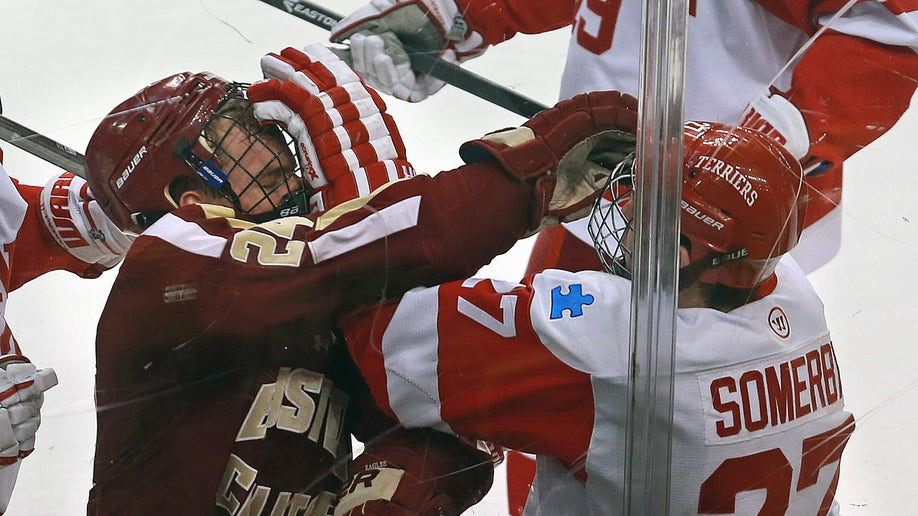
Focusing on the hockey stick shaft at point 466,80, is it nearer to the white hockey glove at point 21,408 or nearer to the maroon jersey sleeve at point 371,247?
the maroon jersey sleeve at point 371,247

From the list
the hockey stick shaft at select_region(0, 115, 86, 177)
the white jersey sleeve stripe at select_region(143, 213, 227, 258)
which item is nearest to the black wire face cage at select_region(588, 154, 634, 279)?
the white jersey sleeve stripe at select_region(143, 213, 227, 258)

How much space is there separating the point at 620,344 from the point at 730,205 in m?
0.11

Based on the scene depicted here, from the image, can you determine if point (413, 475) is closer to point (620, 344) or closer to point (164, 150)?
point (620, 344)

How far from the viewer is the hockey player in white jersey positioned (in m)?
0.56

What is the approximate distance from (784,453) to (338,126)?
357 mm

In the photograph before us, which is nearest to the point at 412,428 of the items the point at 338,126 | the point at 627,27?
the point at 338,126

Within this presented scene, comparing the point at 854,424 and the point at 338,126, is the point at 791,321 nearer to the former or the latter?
the point at 854,424

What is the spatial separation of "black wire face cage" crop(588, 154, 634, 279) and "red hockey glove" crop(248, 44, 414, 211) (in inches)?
4.8

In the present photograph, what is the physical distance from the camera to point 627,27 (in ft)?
2.02

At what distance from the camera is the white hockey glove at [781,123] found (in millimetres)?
572

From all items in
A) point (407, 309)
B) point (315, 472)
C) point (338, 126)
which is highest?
point (338, 126)

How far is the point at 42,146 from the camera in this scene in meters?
0.60

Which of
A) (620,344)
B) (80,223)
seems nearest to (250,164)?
(80,223)

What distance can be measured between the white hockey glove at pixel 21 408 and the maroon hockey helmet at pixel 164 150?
0.39 feet
